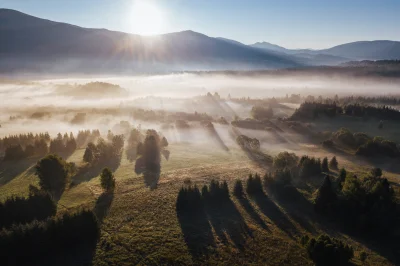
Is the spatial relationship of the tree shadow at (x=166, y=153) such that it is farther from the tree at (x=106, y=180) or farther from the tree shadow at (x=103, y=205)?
the tree shadow at (x=103, y=205)

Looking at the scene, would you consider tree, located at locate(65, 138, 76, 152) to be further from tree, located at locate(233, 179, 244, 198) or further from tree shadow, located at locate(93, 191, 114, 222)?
tree, located at locate(233, 179, 244, 198)

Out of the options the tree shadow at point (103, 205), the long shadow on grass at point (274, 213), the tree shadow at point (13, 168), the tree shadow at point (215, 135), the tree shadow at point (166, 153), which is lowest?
the long shadow on grass at point (274, 213)

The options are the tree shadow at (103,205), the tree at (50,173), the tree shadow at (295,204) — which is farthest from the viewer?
the tree at (50,173)

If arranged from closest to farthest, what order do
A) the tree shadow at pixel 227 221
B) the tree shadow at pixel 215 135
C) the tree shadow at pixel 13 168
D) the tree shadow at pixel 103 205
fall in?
the tree shadow at pixel 227 221 → the tree shadow at pixel 103 205 → the tree shadow at pixel 13 168 → the tree shadow at pixel 215 135

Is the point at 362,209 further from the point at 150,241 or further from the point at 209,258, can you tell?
the point at 150,241

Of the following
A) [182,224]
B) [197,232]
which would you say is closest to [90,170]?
[182,224]

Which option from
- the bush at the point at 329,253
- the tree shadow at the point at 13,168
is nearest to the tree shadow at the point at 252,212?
the bush at the point at 329,253

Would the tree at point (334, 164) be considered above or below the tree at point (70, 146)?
below

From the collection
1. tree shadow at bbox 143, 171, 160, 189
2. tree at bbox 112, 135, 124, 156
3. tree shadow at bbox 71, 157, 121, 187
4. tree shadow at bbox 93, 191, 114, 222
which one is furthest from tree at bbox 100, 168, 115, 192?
tree at bbox 112, 135, 124, 156

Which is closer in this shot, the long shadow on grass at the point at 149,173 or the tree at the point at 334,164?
the long shadow on grass at the point at 149,173

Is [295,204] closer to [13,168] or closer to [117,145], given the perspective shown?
[117,145]
